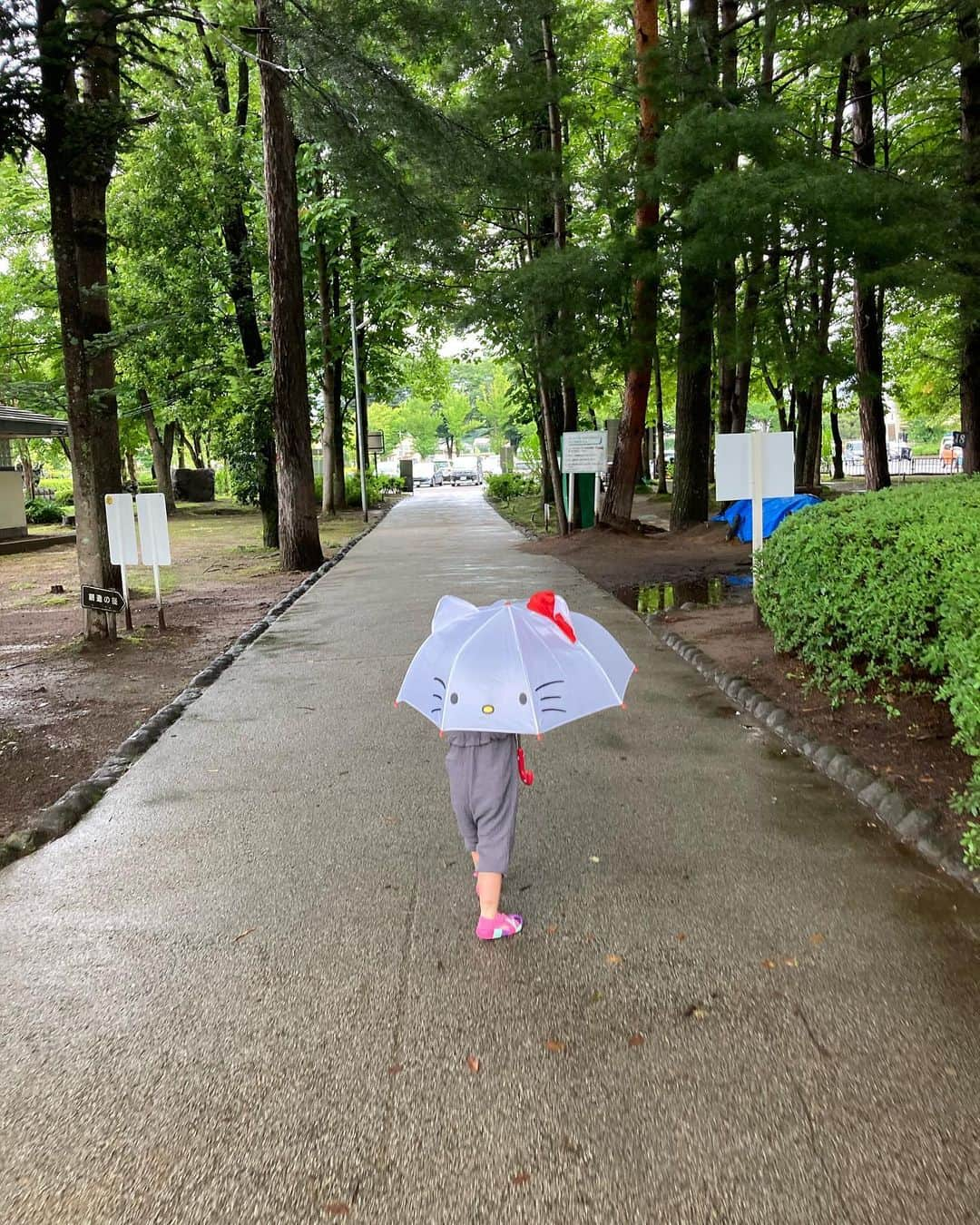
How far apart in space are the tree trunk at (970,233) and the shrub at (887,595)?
5.82 metres

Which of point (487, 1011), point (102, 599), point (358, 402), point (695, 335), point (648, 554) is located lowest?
point (487, 1011)

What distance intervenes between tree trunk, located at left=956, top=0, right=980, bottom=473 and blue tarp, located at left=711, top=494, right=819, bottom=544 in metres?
2.44

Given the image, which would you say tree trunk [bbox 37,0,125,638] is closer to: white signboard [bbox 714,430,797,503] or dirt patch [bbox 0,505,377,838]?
dirt patch [bbox 0,505,377,838]

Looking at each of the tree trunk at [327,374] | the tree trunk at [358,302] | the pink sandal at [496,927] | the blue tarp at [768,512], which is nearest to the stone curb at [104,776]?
the pink sandal at [496,927]

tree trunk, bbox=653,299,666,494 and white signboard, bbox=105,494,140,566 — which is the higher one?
tree trunk, bbox=653,299,666,494

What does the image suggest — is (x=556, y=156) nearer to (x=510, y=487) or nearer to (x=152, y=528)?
(x=152, y=528)

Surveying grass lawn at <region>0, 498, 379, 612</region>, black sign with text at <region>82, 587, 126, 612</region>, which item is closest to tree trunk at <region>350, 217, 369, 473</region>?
grass lawn at <region>0, 498, 379, 612</region>

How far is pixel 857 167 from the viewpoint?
12781 mm

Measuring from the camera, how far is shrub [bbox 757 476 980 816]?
4.20 m

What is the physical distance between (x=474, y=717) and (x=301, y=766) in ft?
9.43

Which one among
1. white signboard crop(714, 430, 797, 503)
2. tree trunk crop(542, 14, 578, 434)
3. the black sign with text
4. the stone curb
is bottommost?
the stone curb

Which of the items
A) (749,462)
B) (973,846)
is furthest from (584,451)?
(973,846)

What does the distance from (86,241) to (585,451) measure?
36.0ft

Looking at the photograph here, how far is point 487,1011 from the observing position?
2.99 m
